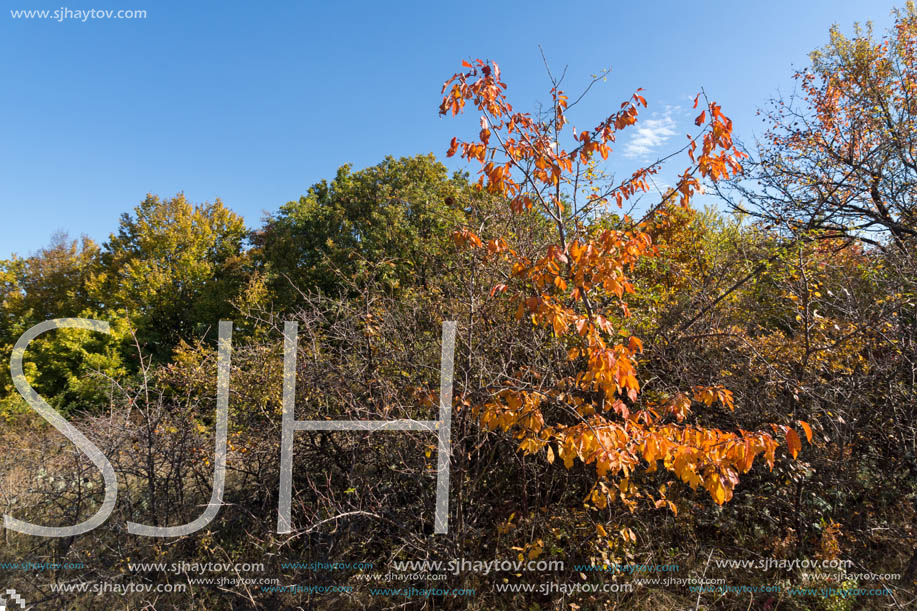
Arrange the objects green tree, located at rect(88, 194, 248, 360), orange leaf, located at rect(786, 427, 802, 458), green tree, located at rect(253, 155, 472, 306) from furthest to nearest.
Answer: green tree, located at rect(88, 194, 248, 360) → green tree, located at rect(253, 155, 472, 306) → orange leaf, located at rect(786, 427, 802, 458)

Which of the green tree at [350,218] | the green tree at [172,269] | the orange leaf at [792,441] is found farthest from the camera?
the green tree at [172,269]

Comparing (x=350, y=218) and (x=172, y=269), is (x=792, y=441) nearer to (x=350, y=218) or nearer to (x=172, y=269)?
(x=350, y=218)

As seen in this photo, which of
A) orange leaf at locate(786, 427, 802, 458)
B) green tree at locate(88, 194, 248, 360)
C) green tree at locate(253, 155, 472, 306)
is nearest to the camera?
orange leaf at locate(786, 427, 802, 458)

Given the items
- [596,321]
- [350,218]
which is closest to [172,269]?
[350,218]

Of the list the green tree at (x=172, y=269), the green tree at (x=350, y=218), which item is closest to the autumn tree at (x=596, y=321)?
the green tree at (x=350, y=218)

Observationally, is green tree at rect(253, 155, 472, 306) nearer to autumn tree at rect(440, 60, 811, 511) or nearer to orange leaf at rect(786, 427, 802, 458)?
autumn tree at rect(440, 60, 811, 511)

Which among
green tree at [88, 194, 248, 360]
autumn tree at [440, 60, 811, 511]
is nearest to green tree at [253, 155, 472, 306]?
green tree at [88, 194, 248, 360]

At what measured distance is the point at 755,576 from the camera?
12.9ft

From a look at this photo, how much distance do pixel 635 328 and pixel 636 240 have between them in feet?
5.53

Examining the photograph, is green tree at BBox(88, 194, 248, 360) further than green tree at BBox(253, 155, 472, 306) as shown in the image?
Yes

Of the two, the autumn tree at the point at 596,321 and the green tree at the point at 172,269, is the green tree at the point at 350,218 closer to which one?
the green tree at the point at 172,269

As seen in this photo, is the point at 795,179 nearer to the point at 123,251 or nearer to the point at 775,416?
the point at 775,416

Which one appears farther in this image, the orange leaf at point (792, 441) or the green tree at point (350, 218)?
the green tree at point (350, 218)

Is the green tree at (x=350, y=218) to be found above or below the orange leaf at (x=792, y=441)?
above
